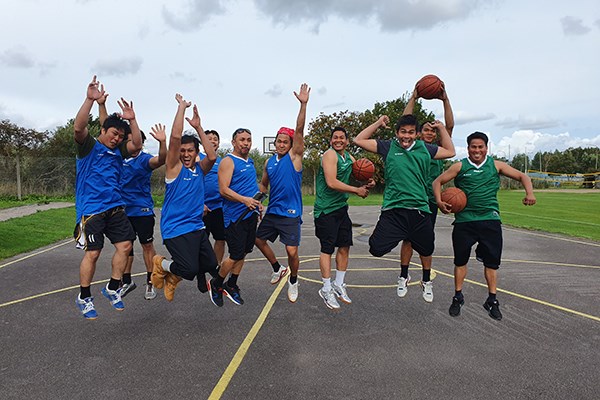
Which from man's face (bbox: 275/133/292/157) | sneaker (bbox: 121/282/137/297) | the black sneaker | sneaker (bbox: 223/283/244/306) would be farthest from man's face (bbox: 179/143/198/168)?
the black sneaker

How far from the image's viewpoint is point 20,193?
24.3m

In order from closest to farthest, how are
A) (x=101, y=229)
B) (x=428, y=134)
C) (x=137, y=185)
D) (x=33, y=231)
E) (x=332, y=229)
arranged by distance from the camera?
1. (x=101, y=229)
2. (x=332, y=229)
3. (x=137, y=185)
4. (x=428, y=134)
5. (x=33, y=231)

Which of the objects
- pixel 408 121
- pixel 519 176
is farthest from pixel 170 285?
pixel 519 176

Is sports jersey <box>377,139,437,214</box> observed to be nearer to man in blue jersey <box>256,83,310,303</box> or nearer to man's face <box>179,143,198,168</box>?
man in blue jersey <box>256,83,310,303</box>

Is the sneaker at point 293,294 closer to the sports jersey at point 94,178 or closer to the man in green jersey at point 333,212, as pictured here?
the man in green jersey at point 333,212

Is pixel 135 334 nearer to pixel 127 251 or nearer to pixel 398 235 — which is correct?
pixel 127 251

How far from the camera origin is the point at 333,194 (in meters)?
5.50

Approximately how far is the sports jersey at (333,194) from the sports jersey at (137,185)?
2354mm

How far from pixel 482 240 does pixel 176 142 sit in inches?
153

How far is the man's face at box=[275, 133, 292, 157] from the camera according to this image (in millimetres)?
5500

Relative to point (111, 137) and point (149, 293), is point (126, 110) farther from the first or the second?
point (149, 293)

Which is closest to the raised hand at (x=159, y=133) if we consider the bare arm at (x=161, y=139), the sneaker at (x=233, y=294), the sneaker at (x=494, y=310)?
the bare arm at (x=161, y=139)

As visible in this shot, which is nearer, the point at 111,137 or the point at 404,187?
the point at 111,137

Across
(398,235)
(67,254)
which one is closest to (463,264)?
(398,235)
